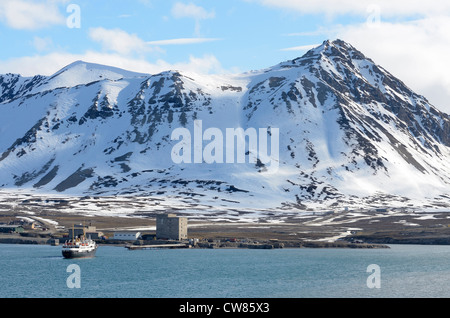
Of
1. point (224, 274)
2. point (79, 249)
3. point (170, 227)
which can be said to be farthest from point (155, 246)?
point (224, 274)

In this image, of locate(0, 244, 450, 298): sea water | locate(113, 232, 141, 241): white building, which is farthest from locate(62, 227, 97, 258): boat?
locate(113, 232, 141, 241): white building

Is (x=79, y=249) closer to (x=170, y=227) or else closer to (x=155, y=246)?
(x=155, y=246)

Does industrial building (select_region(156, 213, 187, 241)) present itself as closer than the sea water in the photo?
No

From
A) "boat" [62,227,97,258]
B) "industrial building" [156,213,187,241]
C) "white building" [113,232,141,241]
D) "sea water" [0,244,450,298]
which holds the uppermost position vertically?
"industrial building" [156,213,187,241]

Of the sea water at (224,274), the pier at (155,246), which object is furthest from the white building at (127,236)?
the sea water at (224,274)

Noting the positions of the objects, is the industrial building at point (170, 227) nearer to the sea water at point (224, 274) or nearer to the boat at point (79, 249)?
the sea water at point (224, 274)

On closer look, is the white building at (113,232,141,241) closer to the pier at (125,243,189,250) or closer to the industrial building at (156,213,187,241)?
the industrial building at (156,213,187,241)
